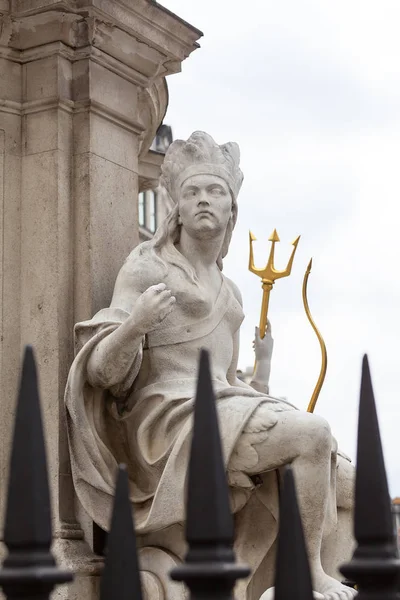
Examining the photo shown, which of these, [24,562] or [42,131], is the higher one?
[42,131]

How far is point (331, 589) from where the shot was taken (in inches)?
212

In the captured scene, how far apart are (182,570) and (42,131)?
185 inches

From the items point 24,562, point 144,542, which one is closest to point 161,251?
point 144,542

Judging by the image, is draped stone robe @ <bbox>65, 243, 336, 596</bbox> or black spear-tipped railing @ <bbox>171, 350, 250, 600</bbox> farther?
draped stone robe @ <bbox>65, 243, 336, 596</bbox>

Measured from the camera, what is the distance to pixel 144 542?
5699mm

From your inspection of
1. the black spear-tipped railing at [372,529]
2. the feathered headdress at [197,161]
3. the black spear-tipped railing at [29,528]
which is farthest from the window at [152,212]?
the black spear-tipped railing at [29,528]

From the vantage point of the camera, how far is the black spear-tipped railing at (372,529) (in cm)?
211

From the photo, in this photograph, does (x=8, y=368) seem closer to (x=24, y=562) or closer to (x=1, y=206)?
(x=1, y=206)

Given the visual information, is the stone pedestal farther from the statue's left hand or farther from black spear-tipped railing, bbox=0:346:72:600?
black spear-tipped railing, bbox=0:346:72:600

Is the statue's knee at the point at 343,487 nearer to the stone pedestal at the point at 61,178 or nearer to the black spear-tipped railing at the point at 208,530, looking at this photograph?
the stone pedestal at the point at 61,178

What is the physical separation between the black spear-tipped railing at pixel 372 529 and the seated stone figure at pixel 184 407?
3207 millimetres

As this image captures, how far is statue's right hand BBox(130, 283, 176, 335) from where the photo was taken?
5.35m

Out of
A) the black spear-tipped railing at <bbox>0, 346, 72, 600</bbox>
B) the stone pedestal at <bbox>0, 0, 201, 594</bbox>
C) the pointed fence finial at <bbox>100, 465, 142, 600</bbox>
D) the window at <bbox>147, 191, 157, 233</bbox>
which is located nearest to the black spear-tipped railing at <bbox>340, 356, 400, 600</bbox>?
the pointed fence finial at <bbox>100, 465, 142, 600</bbox>

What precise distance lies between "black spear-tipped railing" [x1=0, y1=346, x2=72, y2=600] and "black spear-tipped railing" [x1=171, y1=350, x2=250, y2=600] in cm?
Result: 22
